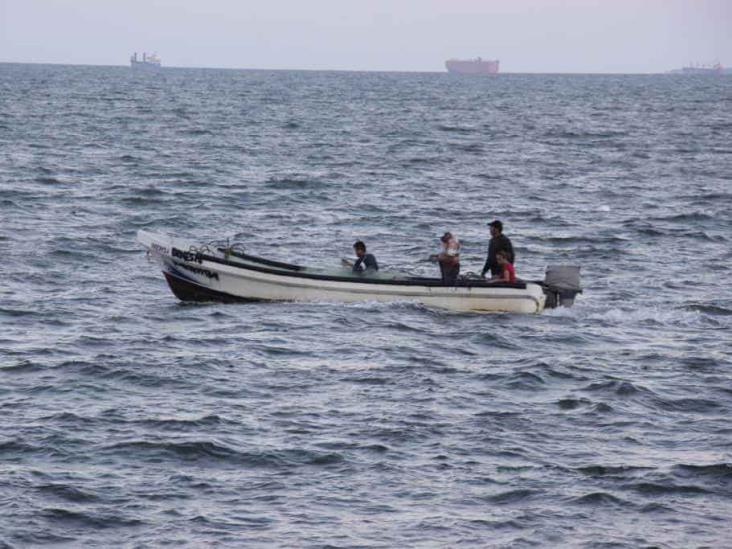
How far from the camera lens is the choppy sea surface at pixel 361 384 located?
48.4ft

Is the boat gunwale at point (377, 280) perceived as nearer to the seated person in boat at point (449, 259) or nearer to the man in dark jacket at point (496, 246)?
the seated person in boat at point (449, 259)

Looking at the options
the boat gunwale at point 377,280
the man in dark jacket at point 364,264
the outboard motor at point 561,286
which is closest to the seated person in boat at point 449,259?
the boat gunwale at point 377,280

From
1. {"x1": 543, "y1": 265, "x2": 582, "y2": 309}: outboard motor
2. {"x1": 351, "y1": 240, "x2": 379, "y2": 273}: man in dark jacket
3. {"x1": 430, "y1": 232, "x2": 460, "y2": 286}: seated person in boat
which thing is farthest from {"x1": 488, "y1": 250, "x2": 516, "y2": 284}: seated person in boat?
{"x1": 351, "y1": 240, "x2": 379, "y2": 273}: man in dark jacket

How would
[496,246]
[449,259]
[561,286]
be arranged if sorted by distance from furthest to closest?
[561,286] < [496,246] < [449,259]

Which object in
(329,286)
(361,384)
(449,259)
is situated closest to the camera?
(361,384)

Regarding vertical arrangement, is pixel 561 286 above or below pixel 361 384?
above

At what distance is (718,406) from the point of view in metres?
19.3

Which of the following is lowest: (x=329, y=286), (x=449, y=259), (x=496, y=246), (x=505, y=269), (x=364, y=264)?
(x=329, y=286)

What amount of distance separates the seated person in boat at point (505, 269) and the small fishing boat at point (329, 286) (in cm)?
13

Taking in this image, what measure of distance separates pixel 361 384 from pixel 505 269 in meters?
6.67

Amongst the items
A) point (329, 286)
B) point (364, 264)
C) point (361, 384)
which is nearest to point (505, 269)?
point (364, 264)

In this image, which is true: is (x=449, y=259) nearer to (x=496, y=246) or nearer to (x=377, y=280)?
(x=496, y=246)

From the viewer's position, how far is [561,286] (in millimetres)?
26453

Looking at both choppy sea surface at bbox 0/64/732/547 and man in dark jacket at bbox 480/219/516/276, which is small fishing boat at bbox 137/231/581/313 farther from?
man in dark jacket at bbox 480/219/516/276
